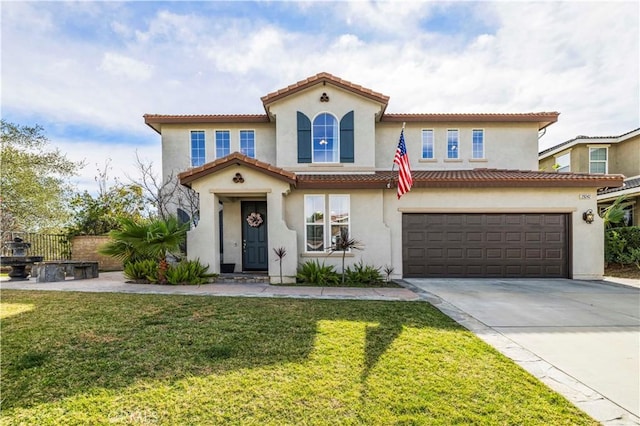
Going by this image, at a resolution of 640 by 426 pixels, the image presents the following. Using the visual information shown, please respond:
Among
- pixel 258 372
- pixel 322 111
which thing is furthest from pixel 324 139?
pixel 258 372

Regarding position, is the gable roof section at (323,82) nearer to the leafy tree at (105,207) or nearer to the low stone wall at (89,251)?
the leafy tree at (105,207)

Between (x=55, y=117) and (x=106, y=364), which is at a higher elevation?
(x=55, y=117)

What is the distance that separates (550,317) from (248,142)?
12.5 meters

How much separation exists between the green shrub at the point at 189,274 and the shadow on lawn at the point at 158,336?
6.91 feet

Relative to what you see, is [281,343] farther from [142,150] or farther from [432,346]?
[142,150]

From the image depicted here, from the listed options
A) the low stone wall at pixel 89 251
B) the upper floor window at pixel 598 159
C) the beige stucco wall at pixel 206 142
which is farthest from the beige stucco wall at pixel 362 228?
the upper floor window at pixel 598 159

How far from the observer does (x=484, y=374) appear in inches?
154

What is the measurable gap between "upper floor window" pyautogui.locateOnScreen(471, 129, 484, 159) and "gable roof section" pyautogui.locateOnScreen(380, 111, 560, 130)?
22.5 inches

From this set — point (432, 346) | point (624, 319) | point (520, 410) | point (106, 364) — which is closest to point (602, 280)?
point (624, 319)

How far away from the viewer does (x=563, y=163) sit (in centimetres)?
2055

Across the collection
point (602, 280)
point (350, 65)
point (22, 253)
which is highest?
point (350, 65)

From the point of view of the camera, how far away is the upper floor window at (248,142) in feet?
45.2

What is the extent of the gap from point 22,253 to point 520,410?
16.0 meters

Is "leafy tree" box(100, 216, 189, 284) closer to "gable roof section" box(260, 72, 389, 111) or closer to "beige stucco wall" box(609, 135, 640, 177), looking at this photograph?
"gable roof section" box(260, 72, 389, 111)
